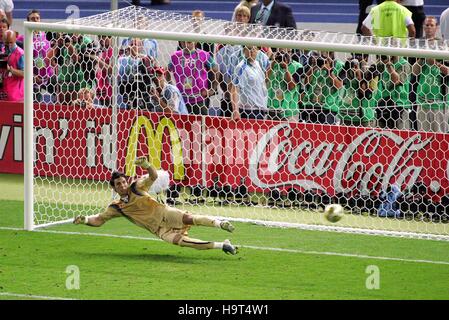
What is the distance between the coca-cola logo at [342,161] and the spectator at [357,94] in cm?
36

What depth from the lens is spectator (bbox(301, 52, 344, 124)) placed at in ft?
49.5

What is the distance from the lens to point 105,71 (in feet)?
52.4

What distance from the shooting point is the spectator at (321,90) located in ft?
49.5

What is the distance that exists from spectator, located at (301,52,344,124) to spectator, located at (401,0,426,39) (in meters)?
3.41

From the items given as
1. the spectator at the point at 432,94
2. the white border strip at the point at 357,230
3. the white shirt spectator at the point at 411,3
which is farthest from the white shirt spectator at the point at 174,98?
the white shirt spectator at the point at 411,3

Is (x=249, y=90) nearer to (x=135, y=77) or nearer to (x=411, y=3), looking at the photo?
(x=135, y=77)

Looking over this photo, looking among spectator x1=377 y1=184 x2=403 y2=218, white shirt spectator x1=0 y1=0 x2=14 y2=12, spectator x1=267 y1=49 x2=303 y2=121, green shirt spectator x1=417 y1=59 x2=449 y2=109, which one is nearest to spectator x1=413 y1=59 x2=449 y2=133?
green shirt spectator x1=417 y1=59 x2=449 y2=109

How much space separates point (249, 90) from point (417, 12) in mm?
3833

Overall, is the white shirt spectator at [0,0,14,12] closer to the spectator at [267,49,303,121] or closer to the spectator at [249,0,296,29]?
the spectator at [249,0,296,29]

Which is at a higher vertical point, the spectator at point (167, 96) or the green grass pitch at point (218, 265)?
the spectator at point (167, 96)

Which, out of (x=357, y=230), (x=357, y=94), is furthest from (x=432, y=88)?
(x=357, y=230)

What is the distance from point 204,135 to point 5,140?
3364 millimetres

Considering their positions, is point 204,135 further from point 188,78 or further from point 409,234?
point 409,234

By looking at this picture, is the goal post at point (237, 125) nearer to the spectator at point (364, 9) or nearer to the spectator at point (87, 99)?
the spectator at point (87, 99)
